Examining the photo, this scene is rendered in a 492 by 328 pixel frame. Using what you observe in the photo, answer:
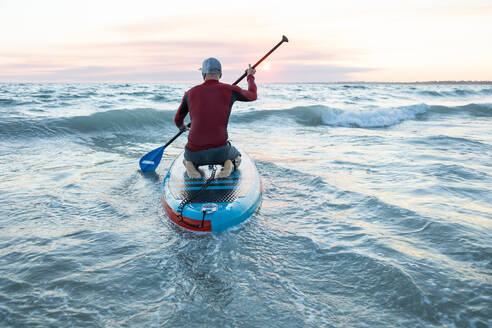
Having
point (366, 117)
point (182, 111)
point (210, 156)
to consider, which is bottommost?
point (210, 156)

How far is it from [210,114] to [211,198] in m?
1.10

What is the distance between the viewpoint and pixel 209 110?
4.33m

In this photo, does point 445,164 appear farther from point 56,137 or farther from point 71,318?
point 56,137

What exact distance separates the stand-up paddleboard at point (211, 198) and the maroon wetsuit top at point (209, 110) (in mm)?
545

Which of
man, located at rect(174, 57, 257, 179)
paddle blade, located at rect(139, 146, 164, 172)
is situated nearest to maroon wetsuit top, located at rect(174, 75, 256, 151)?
man, located at rect(174, 57, 257, 179)

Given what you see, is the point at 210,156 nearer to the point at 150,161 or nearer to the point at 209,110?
the point at 209,110

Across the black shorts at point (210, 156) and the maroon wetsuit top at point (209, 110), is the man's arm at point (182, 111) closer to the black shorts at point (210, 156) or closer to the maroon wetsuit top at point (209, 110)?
the maroon wetsuit top at point (209, 110)

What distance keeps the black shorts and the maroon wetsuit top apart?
0.21ft

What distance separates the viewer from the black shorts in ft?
15.0

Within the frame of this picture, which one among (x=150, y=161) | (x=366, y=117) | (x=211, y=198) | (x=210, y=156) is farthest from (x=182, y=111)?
(x=366, y=117)

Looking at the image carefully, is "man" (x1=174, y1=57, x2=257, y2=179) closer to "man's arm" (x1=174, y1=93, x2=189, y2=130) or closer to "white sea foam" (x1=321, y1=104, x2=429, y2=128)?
"man's arm" (x1=174, y1=93, x2=189, y2=130)

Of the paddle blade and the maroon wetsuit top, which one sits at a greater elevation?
the maroon wetsuit top

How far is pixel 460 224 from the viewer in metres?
4.03

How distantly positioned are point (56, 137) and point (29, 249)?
912 cm
